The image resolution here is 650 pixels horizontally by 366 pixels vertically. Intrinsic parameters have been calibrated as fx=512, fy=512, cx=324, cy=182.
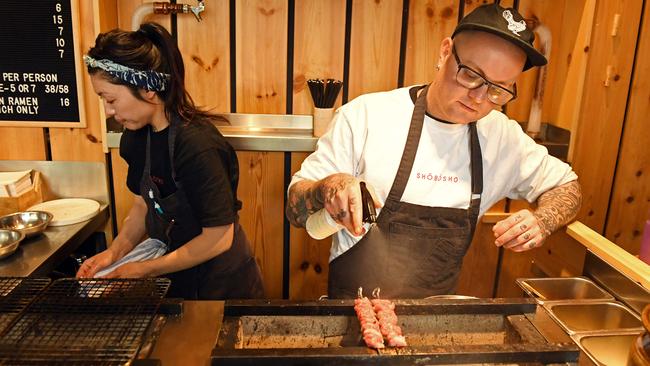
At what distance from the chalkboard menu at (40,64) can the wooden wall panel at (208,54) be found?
0.53 metres

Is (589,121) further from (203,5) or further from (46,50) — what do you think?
(46,50)

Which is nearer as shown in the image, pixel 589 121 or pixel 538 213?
pixel 538 213

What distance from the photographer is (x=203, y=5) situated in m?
2.63

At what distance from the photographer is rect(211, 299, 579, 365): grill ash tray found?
112 cm

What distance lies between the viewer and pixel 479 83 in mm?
1585

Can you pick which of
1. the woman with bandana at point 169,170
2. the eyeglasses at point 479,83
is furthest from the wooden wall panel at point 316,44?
the eyeglasses at point 479,83

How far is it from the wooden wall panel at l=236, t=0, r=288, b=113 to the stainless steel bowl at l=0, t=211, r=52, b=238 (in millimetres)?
1105

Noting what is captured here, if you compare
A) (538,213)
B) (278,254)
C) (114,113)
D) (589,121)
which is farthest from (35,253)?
(589,121)

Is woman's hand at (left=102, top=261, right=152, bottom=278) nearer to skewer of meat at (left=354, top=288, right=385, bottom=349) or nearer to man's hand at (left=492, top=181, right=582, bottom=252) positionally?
skewer of meat at (left=354, top=288, right=385, bottom=349)

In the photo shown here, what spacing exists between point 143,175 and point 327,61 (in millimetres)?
1268

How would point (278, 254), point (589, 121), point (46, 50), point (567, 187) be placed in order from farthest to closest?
1. point (278, 254)
2. point (589, 121)
3. point (46, 50)
4. point (567, 187)

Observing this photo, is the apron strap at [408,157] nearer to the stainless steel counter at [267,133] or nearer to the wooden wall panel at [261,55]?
the stainless steel counter at [267,133]

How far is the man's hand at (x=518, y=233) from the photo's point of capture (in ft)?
5.34

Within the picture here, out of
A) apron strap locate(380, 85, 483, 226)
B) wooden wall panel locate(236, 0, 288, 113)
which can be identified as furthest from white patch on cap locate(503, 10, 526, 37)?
wooden wall panel locate(236, 0, 288, 113)
